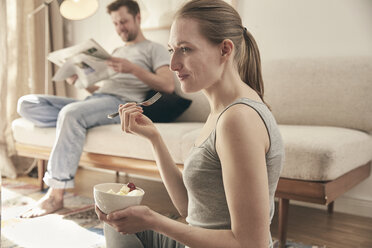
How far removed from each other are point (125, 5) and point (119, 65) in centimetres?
34

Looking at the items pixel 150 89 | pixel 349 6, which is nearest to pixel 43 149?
pixel 150 89

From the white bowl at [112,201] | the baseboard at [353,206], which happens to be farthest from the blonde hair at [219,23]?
the baseboard at [353,206]

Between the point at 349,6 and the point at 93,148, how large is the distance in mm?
1173

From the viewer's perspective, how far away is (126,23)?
5.56 ft

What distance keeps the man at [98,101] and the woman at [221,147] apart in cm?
93

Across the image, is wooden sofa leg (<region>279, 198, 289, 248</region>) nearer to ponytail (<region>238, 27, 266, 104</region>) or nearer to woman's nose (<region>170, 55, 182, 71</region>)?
ponytail (<region>238, 27, 266, 104</region>)

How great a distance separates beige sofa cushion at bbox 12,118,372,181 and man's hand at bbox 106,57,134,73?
0.23 meters

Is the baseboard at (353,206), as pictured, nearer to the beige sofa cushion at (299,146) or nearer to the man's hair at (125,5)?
the beige sofa cushion at (299,146)

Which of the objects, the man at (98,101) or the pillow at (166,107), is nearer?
the man at (98,101)

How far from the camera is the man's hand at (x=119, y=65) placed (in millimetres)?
1443

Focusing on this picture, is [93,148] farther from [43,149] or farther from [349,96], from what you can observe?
[349,96]

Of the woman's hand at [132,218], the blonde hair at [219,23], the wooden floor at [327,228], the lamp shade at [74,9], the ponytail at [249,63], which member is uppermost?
the lamp shade at [74,9]

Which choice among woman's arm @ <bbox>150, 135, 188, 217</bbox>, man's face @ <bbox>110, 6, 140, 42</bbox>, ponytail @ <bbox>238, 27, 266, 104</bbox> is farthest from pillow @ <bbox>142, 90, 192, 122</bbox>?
ponytail @ <bbox>238, 27, 266, 104</bbox>

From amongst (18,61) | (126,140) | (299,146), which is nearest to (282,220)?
(299,146)
